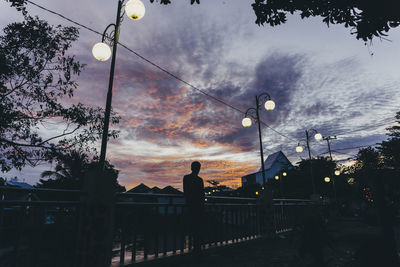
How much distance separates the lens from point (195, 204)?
16.1ft

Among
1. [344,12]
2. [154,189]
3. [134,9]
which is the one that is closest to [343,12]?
[344,12]

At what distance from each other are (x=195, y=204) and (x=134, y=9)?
531 centimetres

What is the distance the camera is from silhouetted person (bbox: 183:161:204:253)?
484 centimetres

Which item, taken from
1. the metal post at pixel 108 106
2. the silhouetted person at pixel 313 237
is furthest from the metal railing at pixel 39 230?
the silhouetted person at pixel 313 237

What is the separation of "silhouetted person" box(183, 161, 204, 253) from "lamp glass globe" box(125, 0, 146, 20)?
4.56 meters

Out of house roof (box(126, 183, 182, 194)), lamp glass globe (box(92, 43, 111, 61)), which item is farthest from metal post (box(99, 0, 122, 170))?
house roof (box(126, 183, 182, 194))

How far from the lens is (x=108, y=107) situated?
523 centimetres

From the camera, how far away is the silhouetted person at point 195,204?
4.84 metres

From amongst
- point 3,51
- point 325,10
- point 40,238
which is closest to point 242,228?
point 40,238

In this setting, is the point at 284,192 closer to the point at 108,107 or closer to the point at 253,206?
the point at 253,206

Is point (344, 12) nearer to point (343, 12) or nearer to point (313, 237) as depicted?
point (343, 12)

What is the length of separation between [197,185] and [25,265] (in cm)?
309

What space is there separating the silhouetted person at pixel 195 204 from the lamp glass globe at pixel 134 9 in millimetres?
4561

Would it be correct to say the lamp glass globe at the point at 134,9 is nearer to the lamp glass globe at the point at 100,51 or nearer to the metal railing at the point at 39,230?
the lamp glass globe at the point at 100,51
